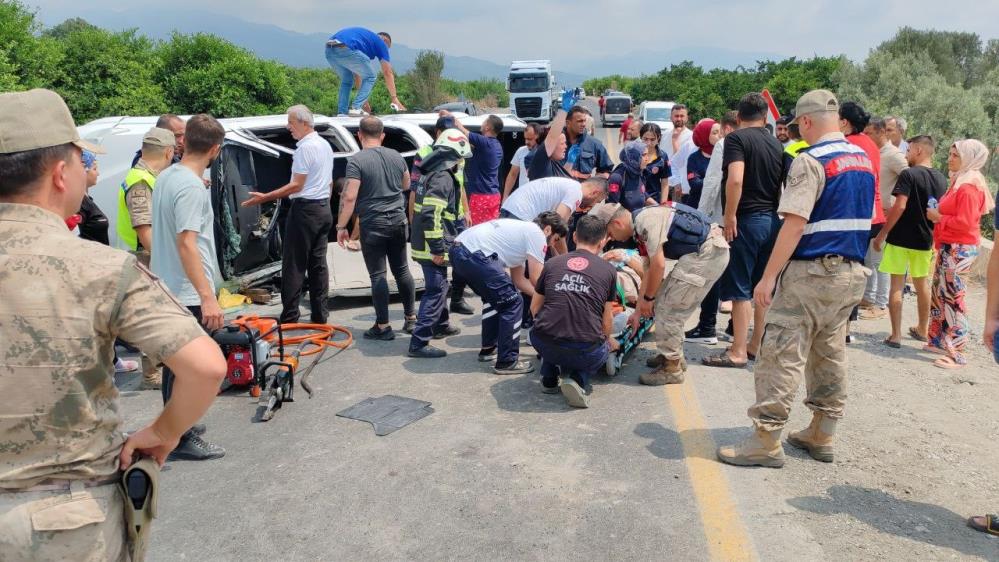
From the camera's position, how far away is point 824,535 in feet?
10.9

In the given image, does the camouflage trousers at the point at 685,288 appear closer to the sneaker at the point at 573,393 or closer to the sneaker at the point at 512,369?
the sneaker at the point at 573,393

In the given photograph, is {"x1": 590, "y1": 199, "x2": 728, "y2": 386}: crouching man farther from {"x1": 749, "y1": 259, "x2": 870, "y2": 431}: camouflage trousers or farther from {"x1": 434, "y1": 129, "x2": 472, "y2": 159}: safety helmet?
{"x1": 434, "y1": 129, "x2": 472, "y2": 159}: safety helmet

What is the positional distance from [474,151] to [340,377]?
3.61m

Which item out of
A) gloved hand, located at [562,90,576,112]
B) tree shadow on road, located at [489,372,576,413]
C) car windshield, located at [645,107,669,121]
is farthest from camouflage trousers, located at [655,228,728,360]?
car windshield, located at [645,107,669,121]

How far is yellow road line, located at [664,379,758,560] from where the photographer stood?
325 centimetres

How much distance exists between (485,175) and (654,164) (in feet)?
6.97

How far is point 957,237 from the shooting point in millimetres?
5973

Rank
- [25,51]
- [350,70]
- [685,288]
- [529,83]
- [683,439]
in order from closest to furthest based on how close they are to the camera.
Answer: [683,439]
[685,288]
[350,70]
[25,51]
[529,83]

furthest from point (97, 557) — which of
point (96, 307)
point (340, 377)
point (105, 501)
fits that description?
point (340, 377)

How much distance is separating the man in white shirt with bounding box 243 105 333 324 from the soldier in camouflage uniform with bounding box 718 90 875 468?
4188 mm

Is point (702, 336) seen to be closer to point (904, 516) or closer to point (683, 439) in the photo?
point (683, 439)

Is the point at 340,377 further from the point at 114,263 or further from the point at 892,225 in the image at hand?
the point at 892,225

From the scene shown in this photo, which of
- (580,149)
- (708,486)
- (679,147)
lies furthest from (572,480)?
(679,147)

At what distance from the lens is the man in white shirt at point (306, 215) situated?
21.3ft
